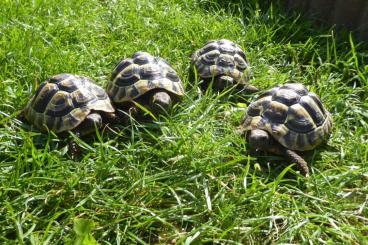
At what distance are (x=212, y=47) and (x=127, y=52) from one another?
910 millimetres

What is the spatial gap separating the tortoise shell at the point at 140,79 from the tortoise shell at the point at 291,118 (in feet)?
2.33

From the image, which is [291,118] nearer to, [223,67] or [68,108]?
[223,67]

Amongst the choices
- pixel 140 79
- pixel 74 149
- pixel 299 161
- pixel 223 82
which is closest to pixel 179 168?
pixel 74 149

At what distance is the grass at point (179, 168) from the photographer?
273cm

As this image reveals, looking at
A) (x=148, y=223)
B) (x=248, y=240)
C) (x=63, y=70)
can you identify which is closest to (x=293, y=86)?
(x=248, y=240)

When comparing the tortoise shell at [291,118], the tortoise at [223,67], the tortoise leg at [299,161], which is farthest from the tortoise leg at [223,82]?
the tortoise leg at [299,161]

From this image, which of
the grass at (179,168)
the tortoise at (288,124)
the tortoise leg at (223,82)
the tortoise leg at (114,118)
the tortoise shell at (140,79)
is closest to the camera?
the grass at (179,168)

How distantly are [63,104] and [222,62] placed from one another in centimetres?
159

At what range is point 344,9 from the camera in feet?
17.7

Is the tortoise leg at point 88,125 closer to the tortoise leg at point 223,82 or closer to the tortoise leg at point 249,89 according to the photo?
the tortoise leg at point 223,82

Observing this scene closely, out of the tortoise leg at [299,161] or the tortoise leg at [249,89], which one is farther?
the tortoise leg at [249,89]

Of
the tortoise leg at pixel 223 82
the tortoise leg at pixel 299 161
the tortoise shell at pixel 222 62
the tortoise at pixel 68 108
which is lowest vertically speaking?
the tortoise leg at pixel 299 161

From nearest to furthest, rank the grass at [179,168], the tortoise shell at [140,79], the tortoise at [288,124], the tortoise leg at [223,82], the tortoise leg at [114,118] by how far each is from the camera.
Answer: the grass at [179,168] → the tortoise at [288,124] → the tortoise leg at [114,118] → the tortoise shell at [140,79] → the tortoise leg at [223,82]

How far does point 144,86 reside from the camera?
3.74 meters
